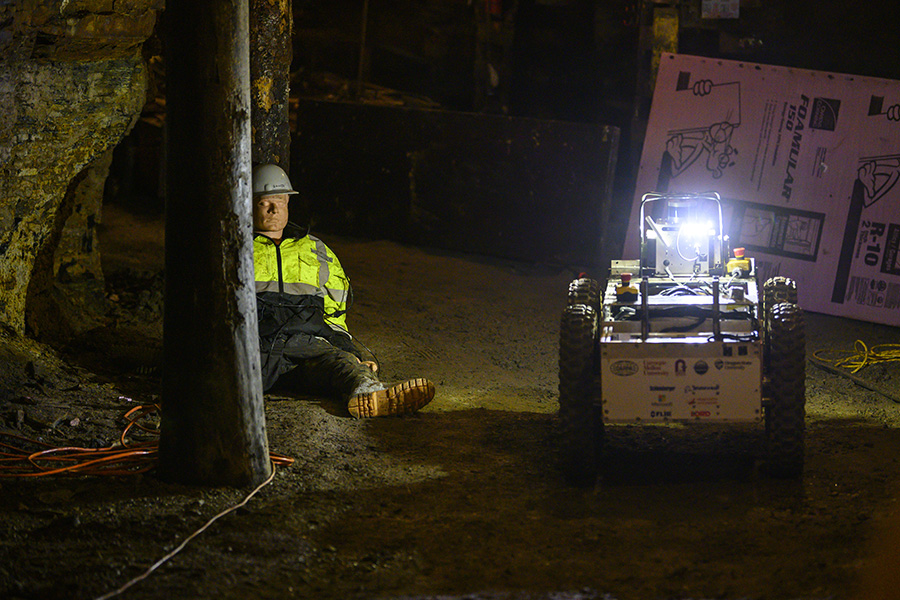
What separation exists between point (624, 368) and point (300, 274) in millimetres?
2681

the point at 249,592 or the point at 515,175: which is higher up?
the point at 515,175

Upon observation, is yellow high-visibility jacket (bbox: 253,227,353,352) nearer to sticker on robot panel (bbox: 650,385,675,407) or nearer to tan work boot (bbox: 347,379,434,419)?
tan work boot (bbox: 347,379,434,419)

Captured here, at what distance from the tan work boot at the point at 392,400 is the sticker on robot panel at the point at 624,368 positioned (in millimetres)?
1586

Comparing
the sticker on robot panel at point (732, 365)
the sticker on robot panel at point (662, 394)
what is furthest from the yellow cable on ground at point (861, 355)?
the sticker on robot panel at point (662, 394)

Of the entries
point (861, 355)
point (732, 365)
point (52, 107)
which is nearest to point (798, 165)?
point (861, 355)

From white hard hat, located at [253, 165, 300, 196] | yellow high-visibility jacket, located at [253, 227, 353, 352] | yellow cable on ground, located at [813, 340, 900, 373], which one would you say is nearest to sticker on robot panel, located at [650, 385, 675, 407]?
yellow high-visibility jacket, located at [253, 227, 353, 352]

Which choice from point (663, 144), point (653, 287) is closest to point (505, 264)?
point (663, 144)

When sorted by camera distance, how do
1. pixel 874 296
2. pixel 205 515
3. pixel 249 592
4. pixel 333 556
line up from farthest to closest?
1. pixel 874 296
2. pixel 205 515
3. pixel 333 556
4. pixel 249 592

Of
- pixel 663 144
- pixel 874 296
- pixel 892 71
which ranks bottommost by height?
pixel 874 296

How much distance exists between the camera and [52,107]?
6312 millimetres

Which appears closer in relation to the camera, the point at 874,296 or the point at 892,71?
the point at 874,296

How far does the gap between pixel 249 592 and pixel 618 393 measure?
6.78 ft

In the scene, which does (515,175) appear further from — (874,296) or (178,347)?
(178,347)

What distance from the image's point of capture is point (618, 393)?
475cm
